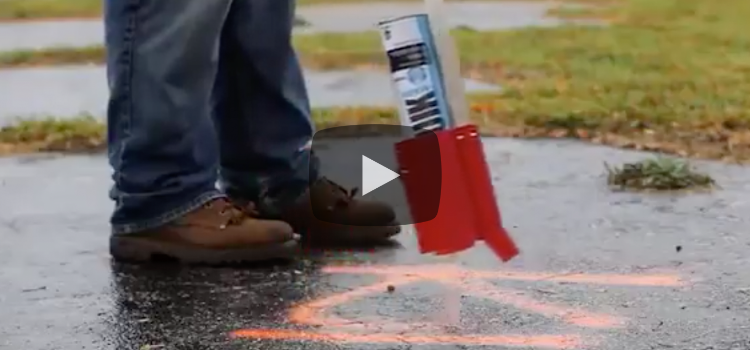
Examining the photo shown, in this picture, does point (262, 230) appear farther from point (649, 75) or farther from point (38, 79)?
point (38, 79)

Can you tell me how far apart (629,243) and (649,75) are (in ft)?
10.8

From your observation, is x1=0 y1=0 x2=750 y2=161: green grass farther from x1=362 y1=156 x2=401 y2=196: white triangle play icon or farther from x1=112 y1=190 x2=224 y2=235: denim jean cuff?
x1=112 y1=190 x2=224 y2=235: denim jean cuff

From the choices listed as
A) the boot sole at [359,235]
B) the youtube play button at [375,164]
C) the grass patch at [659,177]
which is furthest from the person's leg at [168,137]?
the grass patch at [659,177]

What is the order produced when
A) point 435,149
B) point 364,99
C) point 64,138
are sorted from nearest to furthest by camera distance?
1. point 435,149
2. point 64,138
3. point 364,99

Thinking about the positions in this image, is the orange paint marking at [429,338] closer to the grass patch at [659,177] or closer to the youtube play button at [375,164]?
the youtube play button at [375,164]

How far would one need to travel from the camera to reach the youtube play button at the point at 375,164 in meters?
2.38

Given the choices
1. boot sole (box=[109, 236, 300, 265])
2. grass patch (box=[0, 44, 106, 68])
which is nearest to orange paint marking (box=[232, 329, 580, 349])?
boot sole (box=[109, 236, 300, 265])

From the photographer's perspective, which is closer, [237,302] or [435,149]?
[435,149]

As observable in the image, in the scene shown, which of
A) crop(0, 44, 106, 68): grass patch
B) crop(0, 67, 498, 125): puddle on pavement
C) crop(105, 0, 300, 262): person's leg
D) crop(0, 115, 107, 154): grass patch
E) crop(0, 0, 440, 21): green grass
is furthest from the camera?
crop(0, 0, 440, 21): green grass

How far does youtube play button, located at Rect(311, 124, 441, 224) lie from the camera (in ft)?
7.82

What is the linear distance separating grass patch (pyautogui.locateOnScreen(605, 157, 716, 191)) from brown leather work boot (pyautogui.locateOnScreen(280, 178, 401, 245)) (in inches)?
31.0

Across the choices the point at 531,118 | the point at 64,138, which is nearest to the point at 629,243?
the point at 531,118

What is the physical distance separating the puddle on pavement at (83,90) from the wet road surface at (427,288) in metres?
2.18

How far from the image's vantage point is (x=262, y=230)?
2969 millimetres
